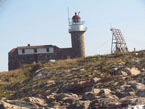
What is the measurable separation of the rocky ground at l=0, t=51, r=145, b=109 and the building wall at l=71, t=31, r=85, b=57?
65.0ft

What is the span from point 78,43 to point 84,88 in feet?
108

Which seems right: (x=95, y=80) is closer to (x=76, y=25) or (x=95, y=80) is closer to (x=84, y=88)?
(x=84, y=88)

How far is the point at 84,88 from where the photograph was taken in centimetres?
3447

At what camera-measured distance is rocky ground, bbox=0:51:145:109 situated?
1190 inches

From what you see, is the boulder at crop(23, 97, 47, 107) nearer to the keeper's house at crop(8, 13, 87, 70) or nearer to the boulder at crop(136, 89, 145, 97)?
the boulder at crop(136, 89, 145, 97)

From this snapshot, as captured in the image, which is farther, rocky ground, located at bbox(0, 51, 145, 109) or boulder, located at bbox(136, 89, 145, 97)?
rocky ground, located at bbox(0, 51, 145, 109)

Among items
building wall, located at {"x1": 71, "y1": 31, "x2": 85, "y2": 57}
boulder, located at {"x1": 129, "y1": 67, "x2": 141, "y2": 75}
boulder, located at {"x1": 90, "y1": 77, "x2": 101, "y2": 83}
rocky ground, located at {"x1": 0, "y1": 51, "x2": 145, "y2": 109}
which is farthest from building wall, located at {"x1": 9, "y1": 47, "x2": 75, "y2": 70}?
boulder, located at {"x1": 90, "y1": 77, "x2": 101, "y2": 83}

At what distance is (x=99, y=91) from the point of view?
32.0m

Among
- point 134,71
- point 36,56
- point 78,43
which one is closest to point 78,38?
point 78,43

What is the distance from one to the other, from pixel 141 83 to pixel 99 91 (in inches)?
178

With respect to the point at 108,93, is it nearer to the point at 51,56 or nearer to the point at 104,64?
the point at 104,64

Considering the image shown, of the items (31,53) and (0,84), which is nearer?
(0,84)

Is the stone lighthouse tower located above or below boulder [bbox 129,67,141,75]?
above

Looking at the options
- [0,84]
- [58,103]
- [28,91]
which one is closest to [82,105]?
[58,103]
